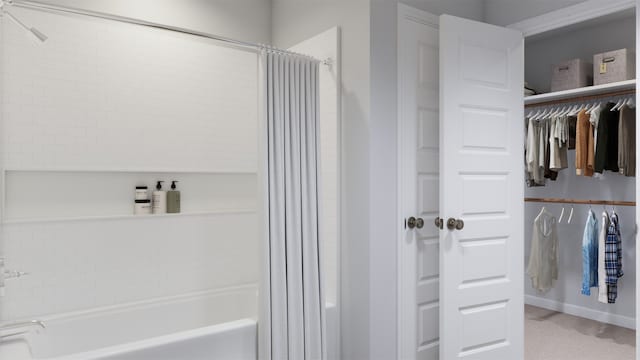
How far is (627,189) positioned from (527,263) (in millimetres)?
1130

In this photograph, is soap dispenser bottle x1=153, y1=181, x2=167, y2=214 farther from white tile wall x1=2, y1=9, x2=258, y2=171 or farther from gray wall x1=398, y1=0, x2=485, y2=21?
gray wall x1=398, y1=0, x2=485, y2=21

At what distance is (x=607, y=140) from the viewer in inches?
139

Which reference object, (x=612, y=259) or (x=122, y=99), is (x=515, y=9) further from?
(x=122, y=99)

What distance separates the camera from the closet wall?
12.9 feet

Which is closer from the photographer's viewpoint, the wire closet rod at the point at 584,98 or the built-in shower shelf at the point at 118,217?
the built-in shower shelf at the point at 118,217

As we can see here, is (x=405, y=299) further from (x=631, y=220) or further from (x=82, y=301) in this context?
(x=631, y=220)

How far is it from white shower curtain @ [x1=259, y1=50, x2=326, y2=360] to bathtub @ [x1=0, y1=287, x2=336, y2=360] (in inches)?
6.4

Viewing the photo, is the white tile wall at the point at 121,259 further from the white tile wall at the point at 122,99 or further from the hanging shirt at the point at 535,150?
the hanging shirt at the point at 535,150

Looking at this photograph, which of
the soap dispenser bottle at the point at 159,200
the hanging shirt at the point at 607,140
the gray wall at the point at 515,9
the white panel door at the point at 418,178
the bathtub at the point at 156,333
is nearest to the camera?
the bathtub at the point at 156,333

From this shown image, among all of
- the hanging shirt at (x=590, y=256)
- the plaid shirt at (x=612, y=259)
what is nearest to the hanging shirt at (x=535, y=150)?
the hanging shirt at (x=590, y=256)

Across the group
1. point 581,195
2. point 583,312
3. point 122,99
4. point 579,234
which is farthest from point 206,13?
point 583,312

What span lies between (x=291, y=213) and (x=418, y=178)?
778 mm

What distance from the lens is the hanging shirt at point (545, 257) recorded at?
165 inches

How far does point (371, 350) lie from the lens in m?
2.52
